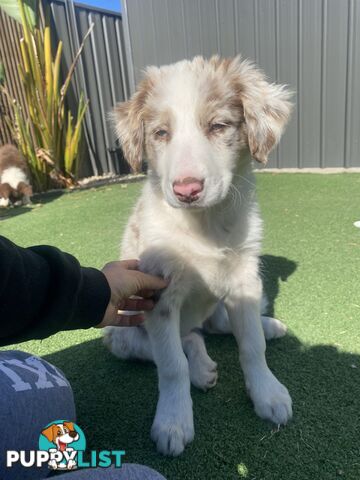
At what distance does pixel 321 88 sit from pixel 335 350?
4.68 meters

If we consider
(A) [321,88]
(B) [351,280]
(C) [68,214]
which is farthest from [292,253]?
(A) [321,88]

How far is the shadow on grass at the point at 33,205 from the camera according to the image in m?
5.00

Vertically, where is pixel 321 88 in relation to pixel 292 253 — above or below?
above

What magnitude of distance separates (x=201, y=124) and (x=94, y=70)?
637cm

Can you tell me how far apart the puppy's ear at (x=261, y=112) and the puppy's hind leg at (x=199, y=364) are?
0.80 m

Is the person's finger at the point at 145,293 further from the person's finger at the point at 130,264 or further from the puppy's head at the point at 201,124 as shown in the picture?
the puppy's head at the point at 201,124

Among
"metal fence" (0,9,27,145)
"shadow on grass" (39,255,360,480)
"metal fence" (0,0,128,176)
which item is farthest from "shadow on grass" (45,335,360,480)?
"metal fence" (0,0,128,176)

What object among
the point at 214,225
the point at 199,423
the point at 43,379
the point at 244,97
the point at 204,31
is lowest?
the point at 199,423

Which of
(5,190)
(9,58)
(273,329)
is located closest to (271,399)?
(273,329)

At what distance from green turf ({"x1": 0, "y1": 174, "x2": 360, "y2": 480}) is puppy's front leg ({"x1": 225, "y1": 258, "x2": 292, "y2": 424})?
0.05 meters

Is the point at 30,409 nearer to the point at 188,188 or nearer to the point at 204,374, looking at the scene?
the point at 204,374

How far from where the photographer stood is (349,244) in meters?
2.78

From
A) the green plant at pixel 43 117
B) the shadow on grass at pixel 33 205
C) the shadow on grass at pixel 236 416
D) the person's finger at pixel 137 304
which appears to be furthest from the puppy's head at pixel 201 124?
the green plant at pixel 43 117

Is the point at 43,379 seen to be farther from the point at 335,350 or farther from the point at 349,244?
the point at 349,244
